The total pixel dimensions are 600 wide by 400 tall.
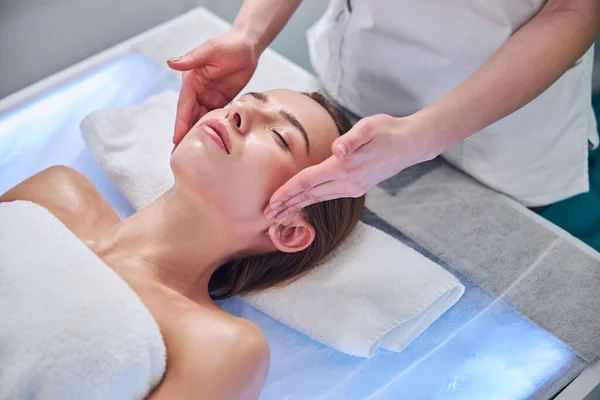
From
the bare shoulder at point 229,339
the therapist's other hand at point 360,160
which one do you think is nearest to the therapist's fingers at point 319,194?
the therapist's other hand at point 360,160

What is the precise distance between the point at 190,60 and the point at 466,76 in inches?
22.4

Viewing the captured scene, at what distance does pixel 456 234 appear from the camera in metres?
1.57

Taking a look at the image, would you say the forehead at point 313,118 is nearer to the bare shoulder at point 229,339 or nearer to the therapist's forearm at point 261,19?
the therapist's forearm at point 261,19

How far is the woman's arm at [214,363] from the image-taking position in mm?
1123

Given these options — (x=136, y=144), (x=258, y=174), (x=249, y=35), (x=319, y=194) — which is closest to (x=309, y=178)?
(x=319, y=194)

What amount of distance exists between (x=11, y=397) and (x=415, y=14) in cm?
103

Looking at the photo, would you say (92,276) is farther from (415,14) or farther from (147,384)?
(415,14)

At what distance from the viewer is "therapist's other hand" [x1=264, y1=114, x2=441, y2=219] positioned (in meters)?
1.09

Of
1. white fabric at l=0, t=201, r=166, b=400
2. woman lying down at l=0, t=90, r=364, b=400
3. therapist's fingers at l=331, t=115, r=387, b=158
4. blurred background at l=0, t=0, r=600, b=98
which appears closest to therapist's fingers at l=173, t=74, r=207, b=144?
woman lying down at l=0, t=90, r=364, b=400

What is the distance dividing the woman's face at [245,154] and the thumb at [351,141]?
0.77ft

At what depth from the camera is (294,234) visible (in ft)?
4.47

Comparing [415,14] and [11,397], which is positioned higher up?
[415,14]

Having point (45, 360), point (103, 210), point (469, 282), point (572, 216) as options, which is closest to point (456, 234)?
point (469, 282)

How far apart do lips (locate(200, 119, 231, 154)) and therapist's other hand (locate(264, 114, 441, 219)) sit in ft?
0.56
